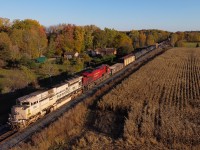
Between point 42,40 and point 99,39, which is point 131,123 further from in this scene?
point 99,39

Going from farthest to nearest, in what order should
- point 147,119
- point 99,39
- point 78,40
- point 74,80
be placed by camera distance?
point 99,39 < point 78,40 < point 74,80 < point 147,119

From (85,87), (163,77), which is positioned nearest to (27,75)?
(85,87)

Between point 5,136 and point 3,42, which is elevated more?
point 3,42

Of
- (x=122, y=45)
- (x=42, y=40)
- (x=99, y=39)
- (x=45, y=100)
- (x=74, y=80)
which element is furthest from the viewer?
(x=122, y=45)

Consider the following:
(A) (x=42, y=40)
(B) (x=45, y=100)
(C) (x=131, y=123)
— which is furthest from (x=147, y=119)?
(A) (x=42, y=40)

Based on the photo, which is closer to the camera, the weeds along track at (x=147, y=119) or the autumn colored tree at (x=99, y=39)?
the weeds along track at (x=147, y=119)

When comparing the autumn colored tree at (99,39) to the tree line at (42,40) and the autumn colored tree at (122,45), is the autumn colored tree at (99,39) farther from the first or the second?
the autumn colored tree at (122,45)

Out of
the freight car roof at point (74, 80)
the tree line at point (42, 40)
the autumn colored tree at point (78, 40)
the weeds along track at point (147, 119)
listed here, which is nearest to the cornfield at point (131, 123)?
the weeds along track at point (147, 119)

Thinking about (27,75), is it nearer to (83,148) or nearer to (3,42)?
(3,42)
